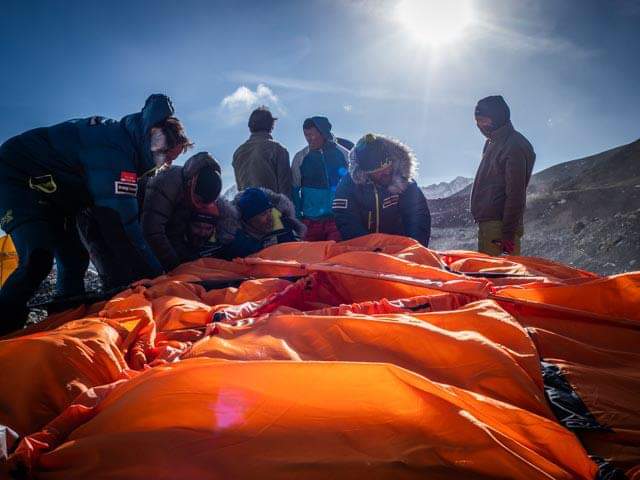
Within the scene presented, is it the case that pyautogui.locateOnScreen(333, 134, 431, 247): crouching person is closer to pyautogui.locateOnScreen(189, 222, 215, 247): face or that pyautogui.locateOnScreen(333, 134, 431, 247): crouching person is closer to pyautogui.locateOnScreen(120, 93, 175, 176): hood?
pyautogui.locateOnScreen(189, 222, 215, 247): face

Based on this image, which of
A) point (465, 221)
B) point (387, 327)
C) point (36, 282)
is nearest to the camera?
point (387, 327)

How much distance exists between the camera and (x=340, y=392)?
0.84 m

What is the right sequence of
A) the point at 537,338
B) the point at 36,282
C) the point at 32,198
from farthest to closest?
the point at 32,198 → the point at 36,282 → the point at 537,338

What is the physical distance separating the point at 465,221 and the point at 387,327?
1612 centimetres

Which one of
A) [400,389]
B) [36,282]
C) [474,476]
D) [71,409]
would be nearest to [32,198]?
[36,282]

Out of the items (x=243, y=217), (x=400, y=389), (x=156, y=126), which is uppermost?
(x=156, y=126)

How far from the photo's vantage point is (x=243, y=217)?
3.85m

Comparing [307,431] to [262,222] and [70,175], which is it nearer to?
[70,175]

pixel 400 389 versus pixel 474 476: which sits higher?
pixel 400 389

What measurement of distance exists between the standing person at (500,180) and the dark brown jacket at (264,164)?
2239 mm

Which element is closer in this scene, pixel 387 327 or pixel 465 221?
pixel 387 327

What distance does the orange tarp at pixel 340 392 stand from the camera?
0.75 m

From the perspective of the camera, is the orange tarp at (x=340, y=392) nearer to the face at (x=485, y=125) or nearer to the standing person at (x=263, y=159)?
the face at (x=485, y=125)

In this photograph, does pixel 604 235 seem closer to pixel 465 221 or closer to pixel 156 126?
pixel 465 221
